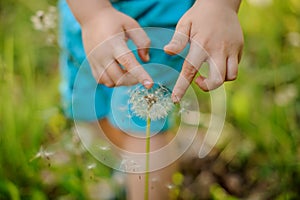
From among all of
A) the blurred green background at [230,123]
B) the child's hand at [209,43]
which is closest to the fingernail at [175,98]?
the child's hand at [209,43]

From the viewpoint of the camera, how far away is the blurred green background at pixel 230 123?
1383 millimetres

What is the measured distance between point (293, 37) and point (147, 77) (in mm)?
1028

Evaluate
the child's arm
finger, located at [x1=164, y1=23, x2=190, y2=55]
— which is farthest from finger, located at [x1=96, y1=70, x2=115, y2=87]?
finger, located at [x1=164, y1=23, x2=190, y2=55]

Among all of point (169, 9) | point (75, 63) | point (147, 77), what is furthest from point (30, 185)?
point (147, 77)

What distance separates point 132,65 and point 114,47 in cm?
4

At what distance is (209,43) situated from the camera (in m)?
0.86

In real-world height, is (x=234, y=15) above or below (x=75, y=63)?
above

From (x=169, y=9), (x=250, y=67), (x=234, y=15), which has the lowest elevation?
(x=250, y=67)

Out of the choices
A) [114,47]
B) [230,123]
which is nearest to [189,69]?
[114,47]

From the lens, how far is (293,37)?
1.76 meters

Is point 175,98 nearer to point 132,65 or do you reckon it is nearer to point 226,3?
point 132,65

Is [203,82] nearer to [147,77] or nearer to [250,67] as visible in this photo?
[147,77]

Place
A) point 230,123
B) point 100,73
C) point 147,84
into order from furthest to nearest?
point 230,123 → point 100,73 → point 147,84

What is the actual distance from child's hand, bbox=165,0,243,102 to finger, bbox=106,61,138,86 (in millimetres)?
71
